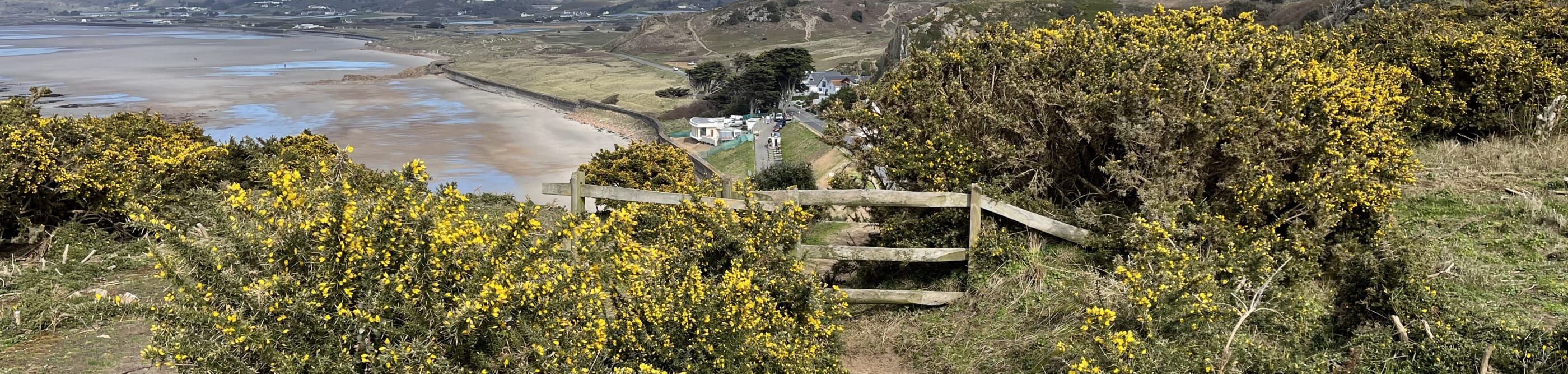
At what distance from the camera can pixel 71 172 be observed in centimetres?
1183

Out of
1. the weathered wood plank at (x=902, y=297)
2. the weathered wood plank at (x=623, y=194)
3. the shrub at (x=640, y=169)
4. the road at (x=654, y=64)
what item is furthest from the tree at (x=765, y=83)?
the weathered wood plank at (x=902, y=297)

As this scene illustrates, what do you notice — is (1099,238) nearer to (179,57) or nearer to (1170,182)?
(1170,182)

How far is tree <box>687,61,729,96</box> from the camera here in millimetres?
77312

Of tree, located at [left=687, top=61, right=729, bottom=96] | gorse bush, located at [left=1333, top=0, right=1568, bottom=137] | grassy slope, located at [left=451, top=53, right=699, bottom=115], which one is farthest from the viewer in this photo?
tree, located at [left=687, top=61, right=729, bottom=96]

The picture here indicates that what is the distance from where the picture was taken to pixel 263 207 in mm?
4406

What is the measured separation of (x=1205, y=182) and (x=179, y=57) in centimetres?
11721

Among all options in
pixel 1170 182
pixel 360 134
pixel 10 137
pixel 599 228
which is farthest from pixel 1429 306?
pixel 360 134

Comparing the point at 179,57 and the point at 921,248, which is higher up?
the point at 921,248

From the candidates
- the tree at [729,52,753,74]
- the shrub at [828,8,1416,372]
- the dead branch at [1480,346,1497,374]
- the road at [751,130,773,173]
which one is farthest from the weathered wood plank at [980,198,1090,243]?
the tree at [729,52,753,74]

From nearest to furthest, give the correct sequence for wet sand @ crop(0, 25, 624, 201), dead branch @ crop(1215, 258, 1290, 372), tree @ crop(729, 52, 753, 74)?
dead branch @ crop(1215, 258, 1290, 372) → wet sand @ crop(0, 25, 624, 201) → tree @ crop(729, 52, 753, 74)

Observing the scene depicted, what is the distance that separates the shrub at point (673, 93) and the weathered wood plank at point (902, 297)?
230ft

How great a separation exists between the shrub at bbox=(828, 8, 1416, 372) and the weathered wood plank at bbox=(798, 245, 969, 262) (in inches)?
18.6

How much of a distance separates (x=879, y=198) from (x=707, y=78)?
2775 inches

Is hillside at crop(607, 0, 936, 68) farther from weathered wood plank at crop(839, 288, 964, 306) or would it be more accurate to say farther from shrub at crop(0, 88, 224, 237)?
weathered wood plank at crop(839, 288, 964, 306)
